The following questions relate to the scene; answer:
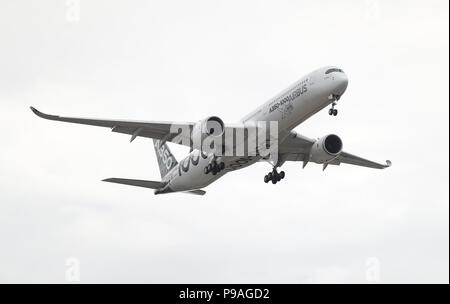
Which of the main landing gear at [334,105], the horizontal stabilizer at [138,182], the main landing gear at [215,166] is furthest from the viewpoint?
the horizontal stabilizer at [138,182]

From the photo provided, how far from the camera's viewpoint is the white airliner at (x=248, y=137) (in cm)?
4256

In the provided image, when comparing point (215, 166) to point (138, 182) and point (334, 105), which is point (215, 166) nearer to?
point (138, 182)

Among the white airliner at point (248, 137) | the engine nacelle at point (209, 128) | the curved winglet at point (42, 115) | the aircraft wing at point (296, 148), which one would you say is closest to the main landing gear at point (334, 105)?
Result: the white airliner at point (248, 137)

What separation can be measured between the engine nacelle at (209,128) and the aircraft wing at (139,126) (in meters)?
1.49

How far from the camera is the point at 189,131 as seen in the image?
46719mm

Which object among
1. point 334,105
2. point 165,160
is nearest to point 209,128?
point 334,105

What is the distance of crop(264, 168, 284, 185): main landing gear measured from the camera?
1971 inches

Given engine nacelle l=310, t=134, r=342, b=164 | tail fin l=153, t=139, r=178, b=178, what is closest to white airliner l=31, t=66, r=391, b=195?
engine nacelle l=310, t=134, r=342, b=164

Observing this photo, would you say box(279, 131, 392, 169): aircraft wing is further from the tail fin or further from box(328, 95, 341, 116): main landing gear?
the tail fin

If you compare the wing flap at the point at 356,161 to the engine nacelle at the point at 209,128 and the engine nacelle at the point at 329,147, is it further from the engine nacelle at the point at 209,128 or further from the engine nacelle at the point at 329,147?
the engine nacelle at the point at 209,128

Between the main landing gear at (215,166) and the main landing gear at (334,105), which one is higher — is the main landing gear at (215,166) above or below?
below
